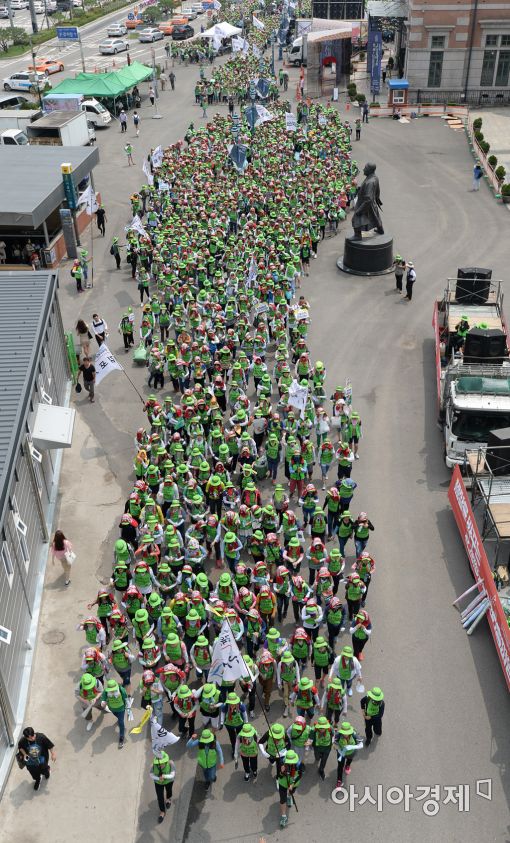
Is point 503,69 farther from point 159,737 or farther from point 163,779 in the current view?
point 163,779

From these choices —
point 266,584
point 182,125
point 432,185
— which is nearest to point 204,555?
point 266,584

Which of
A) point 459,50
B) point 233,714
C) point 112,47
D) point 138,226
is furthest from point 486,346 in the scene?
point 112,47

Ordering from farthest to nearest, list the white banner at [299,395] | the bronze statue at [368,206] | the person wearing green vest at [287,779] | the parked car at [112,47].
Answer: the parked car at [112,47], the bronze statue at [368,206], the white banner at [299,395], the person wearing green vest at [287,779]

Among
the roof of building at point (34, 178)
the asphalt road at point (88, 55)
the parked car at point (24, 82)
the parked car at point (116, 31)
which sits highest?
the roof of building at point (34, 178)

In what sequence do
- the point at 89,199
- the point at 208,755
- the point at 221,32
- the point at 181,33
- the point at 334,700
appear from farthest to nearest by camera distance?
the point at 181,33
the point at 221,32
the point at 89,199
the point at 334,700
the point at 208,755

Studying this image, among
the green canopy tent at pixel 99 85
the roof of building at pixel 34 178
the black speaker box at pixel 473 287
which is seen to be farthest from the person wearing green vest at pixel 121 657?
the green canopy tent at pixel 99 85

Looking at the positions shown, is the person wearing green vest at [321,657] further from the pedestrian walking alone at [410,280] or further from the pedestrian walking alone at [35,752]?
the pedestrian walking alone at [410,280]

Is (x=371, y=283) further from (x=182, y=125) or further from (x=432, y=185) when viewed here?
(x=182, y=125)
